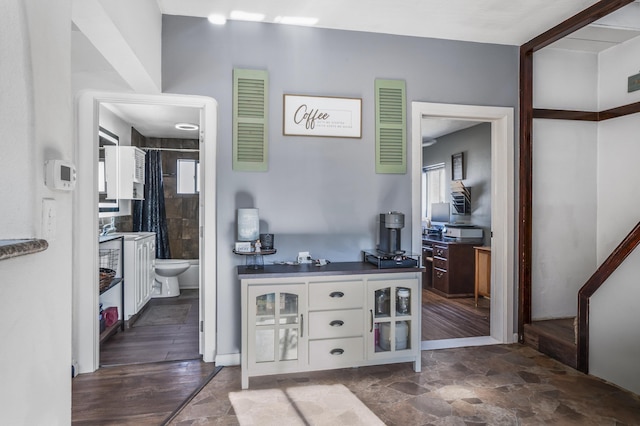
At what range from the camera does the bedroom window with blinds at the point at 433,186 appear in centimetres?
679

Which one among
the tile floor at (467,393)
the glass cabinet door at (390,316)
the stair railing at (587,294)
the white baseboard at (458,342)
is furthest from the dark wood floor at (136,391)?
the stair railing at (587,294)

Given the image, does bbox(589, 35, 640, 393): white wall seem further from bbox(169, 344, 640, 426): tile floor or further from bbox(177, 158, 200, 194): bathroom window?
bbox(177, 158, 200, 194): bathroom window

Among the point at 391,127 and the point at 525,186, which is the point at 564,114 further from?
the point at 391,127

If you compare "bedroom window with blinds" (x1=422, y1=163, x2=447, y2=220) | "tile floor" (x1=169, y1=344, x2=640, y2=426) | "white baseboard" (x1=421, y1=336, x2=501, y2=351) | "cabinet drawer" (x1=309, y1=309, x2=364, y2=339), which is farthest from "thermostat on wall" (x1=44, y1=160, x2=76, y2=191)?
"bedroom window with blinds" (x1=422, y1=163, x2=447, y2=220)

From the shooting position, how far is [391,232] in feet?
10.0

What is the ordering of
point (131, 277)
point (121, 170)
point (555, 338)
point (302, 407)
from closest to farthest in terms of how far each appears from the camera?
point (302, 407) → point (555, 338) → point (131, 277) → point (121, 170)

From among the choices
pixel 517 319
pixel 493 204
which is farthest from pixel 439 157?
pixel 517 319

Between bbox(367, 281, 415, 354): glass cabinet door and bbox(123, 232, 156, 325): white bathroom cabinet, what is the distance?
8.55ft

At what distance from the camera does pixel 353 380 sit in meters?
2.77

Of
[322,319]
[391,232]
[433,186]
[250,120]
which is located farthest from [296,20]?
[433,186]

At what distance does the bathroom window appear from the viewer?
A: 600 cm

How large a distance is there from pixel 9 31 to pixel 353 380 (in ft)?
8.74

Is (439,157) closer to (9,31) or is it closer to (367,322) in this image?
(367,322)

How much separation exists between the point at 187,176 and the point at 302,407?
453cm
